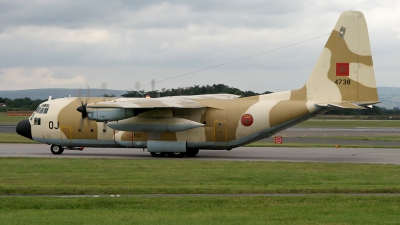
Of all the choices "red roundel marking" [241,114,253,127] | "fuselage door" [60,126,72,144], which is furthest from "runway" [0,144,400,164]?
"red roundel marking" [241,114,253,127]

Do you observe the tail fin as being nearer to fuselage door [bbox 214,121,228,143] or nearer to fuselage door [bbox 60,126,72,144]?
fuselage door [bbox 214,121,228,143]

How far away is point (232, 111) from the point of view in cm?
3347

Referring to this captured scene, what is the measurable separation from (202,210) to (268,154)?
834 inches

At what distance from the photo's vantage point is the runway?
3285 cm

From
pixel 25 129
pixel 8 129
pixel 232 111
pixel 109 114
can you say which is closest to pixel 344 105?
pixel 232 111

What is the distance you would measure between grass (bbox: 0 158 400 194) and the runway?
342 cm

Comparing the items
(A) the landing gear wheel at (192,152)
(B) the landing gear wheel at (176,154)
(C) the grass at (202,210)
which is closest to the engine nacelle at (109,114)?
(B) the landing gear wheel at (176,154)

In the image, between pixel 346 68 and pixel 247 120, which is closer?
pixel 346 68

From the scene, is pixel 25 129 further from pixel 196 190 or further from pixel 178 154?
pixel 196 190

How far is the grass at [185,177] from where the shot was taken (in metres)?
19.4

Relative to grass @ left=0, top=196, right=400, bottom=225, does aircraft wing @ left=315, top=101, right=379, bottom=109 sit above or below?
above

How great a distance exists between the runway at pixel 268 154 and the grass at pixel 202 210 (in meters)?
15.5

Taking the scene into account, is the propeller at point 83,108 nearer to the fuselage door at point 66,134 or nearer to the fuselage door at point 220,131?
the fuselage door at point 66,134

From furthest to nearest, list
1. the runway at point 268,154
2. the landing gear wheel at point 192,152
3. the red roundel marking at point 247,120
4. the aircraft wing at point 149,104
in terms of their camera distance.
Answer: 1. the landing gear wheel at point 192,152
2. the red roundel marking at point 247,120
3. the runway at point 268,154
4. the aircraft wing at point 149,104
